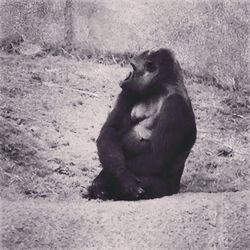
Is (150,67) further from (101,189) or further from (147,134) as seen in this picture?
(101,189)

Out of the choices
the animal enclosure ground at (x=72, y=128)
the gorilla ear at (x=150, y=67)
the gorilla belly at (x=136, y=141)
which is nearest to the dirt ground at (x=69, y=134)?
the animal enclosure ground at (x=72, y=128)

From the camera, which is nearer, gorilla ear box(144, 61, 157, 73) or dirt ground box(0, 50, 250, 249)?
gorilla ear box(144, 61, 157, 73)

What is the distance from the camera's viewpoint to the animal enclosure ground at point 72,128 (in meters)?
4.53

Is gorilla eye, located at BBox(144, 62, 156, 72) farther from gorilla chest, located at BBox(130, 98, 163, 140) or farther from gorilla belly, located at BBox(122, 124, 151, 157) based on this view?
gorilla belly, located at BBox(122, 124, 151, 157)

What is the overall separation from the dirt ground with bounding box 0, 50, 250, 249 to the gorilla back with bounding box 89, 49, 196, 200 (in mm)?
242

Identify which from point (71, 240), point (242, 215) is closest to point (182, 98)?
point (242, 215)

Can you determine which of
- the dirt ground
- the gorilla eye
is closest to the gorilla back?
the gorilla eye

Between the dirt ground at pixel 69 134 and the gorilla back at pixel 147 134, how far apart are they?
0.24m

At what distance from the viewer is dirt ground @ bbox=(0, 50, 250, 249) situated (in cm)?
Result: 414

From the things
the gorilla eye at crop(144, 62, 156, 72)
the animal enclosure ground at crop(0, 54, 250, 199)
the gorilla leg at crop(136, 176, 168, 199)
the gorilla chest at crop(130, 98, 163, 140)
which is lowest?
the animal enclosure ground at crop(0, 54, 250, 199)

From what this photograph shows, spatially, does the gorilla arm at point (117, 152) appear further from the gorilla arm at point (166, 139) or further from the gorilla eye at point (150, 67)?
the gorilla eye at point (150, 67)

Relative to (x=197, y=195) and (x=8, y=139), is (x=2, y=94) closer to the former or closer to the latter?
(x=8, y=139)

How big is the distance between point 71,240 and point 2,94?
10.4 ft

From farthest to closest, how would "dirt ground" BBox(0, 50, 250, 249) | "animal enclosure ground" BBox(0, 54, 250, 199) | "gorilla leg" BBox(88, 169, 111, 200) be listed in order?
"animal enclosure ground" BBox(0, 54, 250, 199) → "dirt ground" BBox(0, 50, 250, 249) → "gorilla leg" BBox(88, 169, 111, 200)
